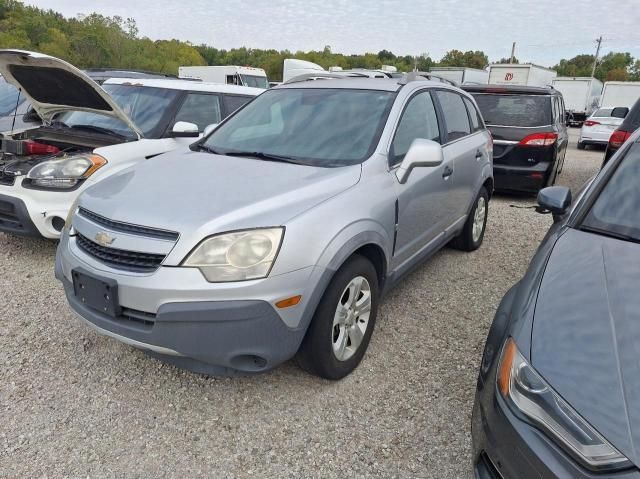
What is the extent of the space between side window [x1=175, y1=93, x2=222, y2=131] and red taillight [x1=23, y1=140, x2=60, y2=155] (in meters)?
1.23

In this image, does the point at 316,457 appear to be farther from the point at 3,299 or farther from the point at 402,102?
the point at 3,299

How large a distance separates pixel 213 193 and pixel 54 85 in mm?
2914

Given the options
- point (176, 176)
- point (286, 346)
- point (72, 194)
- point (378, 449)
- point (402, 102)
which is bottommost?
point (378, 449)

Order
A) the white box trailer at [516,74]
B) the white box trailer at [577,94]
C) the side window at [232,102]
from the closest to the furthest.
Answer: the side window at [232,102]
the white box trailer at [516,74]
the white box trailer at [577,94]

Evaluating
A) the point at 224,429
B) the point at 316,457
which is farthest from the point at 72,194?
the point at 316,457

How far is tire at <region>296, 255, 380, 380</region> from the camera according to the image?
2369mm

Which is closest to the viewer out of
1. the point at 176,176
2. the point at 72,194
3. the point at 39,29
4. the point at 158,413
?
the point at 158,413

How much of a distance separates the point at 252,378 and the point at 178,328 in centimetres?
78

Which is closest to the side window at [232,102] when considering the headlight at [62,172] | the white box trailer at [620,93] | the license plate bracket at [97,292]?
the headlight at [62,172]

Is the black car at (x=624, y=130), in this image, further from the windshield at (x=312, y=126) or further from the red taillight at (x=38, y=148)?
the red taillight at (x=38, y=148)

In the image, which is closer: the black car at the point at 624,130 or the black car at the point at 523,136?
the black car at the point at 624,130

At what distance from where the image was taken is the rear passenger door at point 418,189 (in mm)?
3035

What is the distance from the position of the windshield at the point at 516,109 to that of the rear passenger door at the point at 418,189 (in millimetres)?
3881

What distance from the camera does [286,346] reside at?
7.23ft
